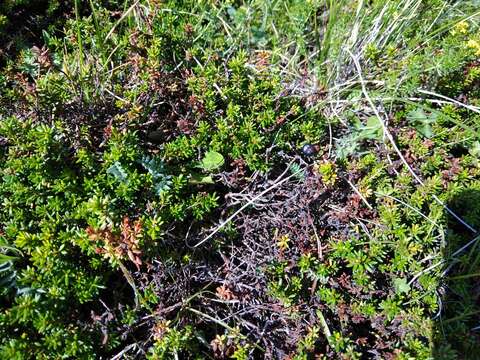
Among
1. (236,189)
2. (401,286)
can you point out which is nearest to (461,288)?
→ (401,286)

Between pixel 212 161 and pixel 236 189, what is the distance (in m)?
0.20

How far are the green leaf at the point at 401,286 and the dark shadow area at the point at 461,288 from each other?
19 centimetres

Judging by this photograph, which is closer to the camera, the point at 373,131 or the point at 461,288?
the point at 461,288

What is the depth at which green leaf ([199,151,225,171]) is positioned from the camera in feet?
7.55

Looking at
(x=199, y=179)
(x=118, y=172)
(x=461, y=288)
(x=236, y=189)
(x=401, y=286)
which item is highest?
(x=118, y=172)

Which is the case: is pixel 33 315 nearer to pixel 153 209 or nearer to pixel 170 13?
pixel 153 209

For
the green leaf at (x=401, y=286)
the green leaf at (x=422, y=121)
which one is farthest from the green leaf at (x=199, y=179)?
the green leaf at (x=422, y=121)

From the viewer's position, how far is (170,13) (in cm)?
280

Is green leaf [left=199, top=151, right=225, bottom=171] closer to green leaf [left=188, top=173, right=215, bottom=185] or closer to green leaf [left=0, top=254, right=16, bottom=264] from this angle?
green leaf [left=188, top=173, right=215, bottom=185]

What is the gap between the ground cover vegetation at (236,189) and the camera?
192 cm

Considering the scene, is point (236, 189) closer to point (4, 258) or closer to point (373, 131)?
point (373, 131)

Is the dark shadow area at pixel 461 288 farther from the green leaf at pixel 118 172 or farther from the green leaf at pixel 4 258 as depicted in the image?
the green leaf at pixel 4 258

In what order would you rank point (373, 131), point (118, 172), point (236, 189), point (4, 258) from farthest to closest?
point (373, 131), point (236, 189), point (118, 172), point (4, 258)

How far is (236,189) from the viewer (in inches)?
93.8
